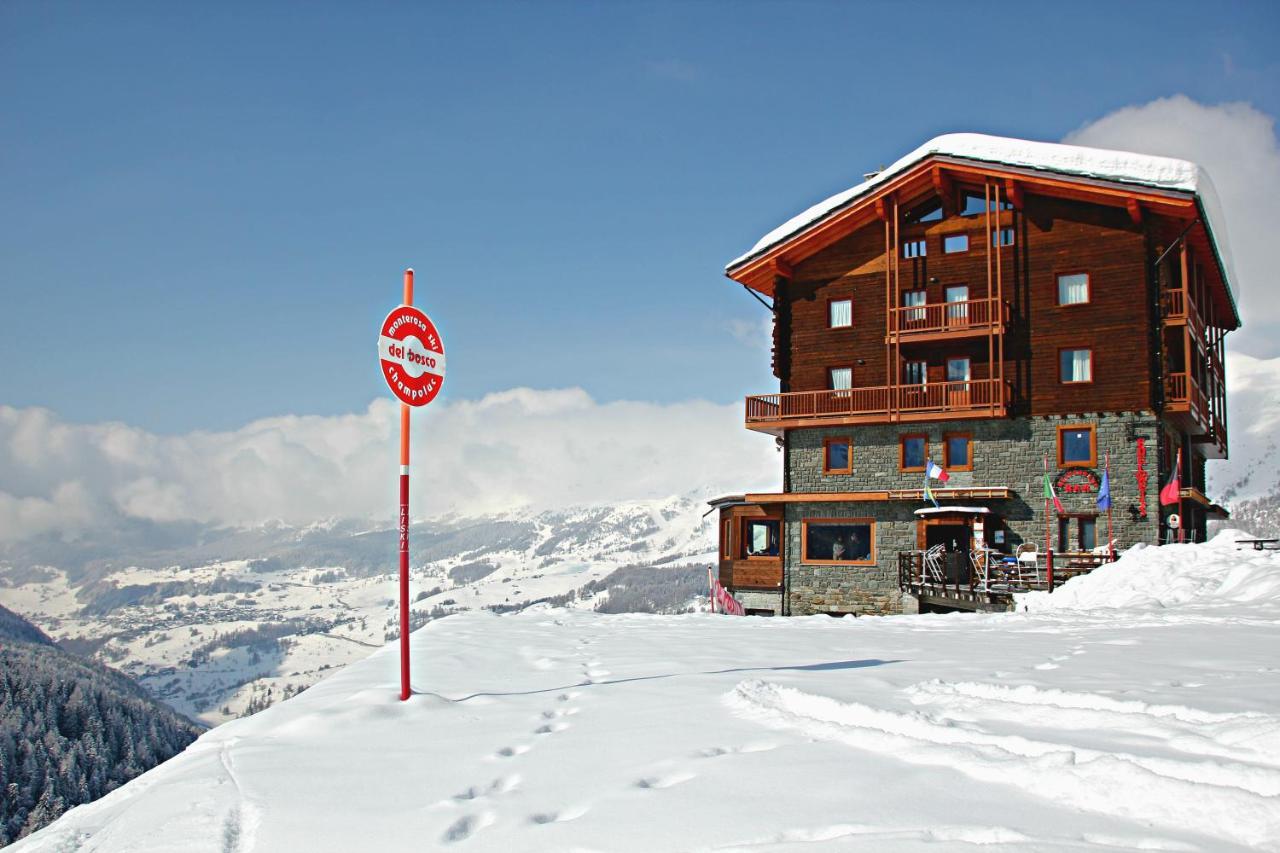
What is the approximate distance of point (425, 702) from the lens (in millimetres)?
7285

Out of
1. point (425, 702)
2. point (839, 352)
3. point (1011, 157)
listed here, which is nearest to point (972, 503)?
point (839, 352)

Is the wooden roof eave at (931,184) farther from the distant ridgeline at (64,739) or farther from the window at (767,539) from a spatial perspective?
the distant ridgeline at (64,739)

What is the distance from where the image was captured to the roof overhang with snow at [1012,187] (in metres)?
28.2

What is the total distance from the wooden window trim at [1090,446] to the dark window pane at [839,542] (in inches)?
246

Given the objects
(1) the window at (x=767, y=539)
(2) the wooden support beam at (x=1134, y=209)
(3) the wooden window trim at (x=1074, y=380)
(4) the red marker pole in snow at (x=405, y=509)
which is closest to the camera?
(4) the red marker pole in snow at (x=405, y=509)

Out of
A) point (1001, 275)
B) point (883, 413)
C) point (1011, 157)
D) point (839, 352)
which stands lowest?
point (883, 413)

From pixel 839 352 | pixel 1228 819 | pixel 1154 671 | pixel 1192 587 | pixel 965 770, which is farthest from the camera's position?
pixel 839 352

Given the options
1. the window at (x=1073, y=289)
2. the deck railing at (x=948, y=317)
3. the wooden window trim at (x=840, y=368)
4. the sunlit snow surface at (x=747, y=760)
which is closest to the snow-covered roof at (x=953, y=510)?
the wooden window trim at (x=840, y=368)

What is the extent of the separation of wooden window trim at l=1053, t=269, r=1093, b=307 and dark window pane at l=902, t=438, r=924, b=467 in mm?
6103

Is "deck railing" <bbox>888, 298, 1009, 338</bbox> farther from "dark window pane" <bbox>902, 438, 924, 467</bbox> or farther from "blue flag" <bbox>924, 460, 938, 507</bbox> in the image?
"blue flag" <bbox>924, 460, 938, 507</bbox>

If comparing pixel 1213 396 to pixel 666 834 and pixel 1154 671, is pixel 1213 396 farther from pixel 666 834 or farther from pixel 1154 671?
pixel 666 834

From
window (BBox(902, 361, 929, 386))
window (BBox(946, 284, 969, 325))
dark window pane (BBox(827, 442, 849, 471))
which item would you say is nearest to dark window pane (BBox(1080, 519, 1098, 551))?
window (BBox(902, 361, 929, 386))

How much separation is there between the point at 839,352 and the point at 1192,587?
53.5 ft

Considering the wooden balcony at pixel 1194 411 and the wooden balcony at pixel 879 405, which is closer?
the wooden balcony at pixel 1194 411
